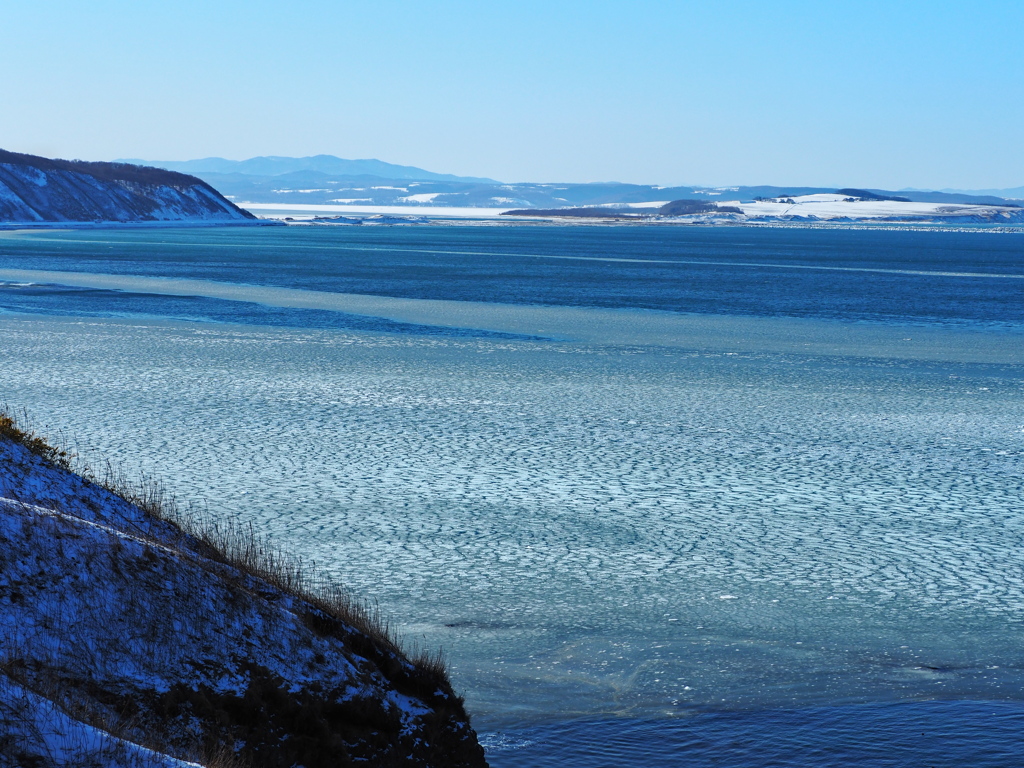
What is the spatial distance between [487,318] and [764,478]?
20.0 meters

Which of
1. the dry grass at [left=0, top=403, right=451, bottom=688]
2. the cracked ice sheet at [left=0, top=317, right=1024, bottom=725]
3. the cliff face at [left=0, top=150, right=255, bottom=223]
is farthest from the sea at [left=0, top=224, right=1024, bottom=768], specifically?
the cliff face at [left=0, top=150, right=255, bottom=223]

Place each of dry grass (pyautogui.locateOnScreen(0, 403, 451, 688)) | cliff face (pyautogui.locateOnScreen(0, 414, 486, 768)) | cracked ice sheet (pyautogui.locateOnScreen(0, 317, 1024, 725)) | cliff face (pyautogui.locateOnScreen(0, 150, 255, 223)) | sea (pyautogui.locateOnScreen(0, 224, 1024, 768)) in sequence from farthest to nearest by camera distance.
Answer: cliff face (pyautogui.locateOnScreen(0, 150, 255, 223)), cracked ice sheet (pyautogui.locateOnScreen(0, 317, 1024, 725)), sea (pyautogui.locateOnScreen(0, 224, 1024, 768)), dry grass (pyautogui.locateOnScreen(0, 403, 451, 688)), cliff face (pyautogui.locateOnScreen(0, 414, 486, 768))

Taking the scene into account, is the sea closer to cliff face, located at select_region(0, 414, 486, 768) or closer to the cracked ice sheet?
the cracked ice sheet

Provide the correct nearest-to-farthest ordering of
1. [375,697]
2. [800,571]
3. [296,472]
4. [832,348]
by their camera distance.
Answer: [375,697] < [800,571] < [296,472] < [832,348]

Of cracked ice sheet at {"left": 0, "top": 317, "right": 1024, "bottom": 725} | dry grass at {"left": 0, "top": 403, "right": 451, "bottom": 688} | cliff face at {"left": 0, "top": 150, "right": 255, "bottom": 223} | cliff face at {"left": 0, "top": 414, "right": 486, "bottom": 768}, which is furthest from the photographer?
cliff face at {"left": 0, "top": 150, "right": 255, "bottom": 223}

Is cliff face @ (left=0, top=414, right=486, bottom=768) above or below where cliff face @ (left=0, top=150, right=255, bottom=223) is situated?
below

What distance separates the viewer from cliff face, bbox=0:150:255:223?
13323 cm

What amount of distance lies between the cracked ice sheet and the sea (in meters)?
0.04

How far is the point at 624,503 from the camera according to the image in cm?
1228

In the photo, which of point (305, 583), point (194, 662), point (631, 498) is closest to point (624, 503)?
point (631, 498)

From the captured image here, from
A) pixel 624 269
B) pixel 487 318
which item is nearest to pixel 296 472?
pixel 487 318

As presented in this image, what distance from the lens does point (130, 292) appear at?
3947cm

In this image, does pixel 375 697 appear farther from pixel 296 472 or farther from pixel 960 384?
pixel 960 384

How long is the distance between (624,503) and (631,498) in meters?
0.23
